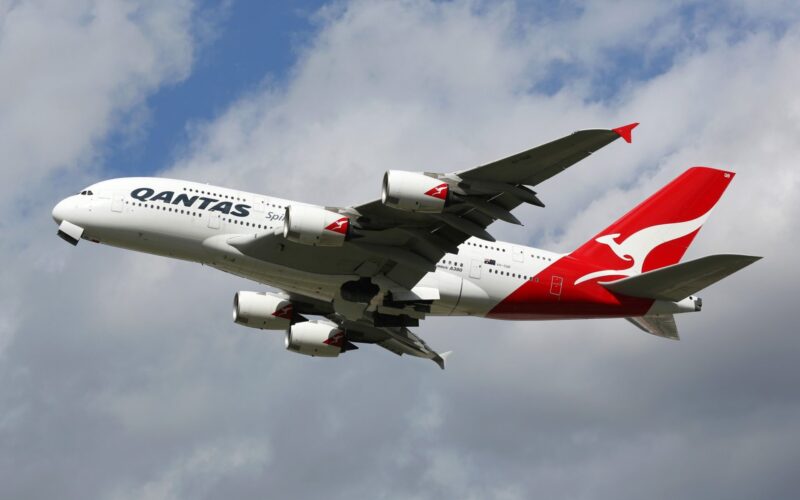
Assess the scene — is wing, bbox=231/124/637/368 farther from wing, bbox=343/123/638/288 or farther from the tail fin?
the tail fin

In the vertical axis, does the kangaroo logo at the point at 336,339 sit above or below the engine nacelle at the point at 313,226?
below

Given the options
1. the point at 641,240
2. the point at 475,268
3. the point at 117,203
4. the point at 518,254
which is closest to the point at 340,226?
the point at 475,268

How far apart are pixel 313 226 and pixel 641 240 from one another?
17.0 meters

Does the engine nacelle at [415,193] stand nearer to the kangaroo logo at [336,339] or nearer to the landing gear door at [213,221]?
the landing gear door at [213,221]

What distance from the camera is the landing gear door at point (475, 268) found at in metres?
47.1

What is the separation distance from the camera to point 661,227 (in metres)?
52.2

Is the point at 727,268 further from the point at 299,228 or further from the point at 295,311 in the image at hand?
the point at 295,311

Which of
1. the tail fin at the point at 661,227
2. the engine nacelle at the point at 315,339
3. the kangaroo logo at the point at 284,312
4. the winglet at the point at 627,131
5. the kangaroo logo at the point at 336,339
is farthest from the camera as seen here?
the kangaroo logo at the point at 336,339

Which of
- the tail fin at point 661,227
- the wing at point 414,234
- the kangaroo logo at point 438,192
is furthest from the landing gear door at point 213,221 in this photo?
the tail fin at point 661,227

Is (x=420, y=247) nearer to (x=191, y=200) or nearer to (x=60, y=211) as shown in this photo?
(x=191, y=200)

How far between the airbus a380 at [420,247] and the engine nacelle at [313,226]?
0.15 ft

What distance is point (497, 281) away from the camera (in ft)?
155

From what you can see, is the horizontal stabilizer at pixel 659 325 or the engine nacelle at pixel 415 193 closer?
the engine nacelle at pixel 415 193

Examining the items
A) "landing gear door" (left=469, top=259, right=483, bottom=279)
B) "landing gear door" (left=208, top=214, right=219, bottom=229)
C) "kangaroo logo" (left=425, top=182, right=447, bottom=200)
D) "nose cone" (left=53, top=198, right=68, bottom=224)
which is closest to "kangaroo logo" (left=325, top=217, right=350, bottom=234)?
"kangaroo logo" (left=425, top=182, right=447, bottom=200)
